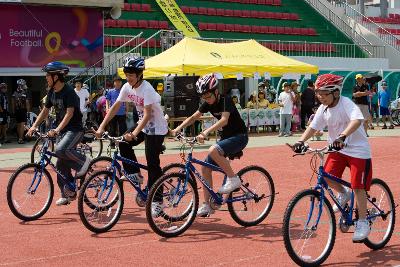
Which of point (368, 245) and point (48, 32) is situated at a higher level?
point (48, 32)

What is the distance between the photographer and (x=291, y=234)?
20.8 ft

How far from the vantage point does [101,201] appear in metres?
8.10

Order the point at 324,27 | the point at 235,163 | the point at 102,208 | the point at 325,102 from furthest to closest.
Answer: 1. the point at 324,27
2. the point at 235,163
3. the point at 102,208
4. the point at 325,102

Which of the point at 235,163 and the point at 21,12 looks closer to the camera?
the point at 235,163

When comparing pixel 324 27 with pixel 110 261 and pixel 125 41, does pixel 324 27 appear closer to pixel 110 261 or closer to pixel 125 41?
pixel 125 41

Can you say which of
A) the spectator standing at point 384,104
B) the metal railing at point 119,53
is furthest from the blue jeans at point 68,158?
the spectator standing at point 384,104

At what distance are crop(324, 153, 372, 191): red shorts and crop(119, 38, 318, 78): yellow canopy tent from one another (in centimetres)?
1563

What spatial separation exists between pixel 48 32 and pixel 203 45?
17.0 ft

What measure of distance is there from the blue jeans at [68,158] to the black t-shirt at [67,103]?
9cm

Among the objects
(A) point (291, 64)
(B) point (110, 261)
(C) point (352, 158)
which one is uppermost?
(A) point (291, 64)

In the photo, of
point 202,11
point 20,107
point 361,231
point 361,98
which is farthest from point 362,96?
point 202,11

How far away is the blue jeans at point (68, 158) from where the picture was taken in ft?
29.6

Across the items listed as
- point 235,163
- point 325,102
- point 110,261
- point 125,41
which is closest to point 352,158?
point 325,102

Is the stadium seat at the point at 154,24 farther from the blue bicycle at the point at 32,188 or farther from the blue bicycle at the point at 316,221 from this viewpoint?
the blue bicycle at the point at 316,221
